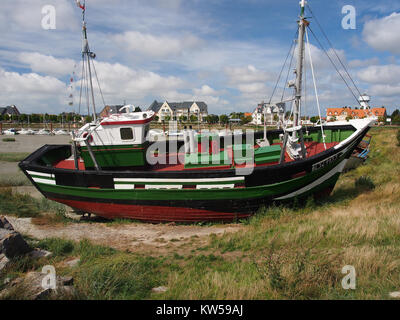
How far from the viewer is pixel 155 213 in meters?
9.67

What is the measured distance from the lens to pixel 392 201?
31.2 feet

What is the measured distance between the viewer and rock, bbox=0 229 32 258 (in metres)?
5.79

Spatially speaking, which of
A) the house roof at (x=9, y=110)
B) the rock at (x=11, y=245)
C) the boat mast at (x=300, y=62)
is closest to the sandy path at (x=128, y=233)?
the rock at (x=11, y=245)

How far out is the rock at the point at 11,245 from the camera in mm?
5785

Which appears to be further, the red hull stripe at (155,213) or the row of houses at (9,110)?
the row of houses at (9,110)

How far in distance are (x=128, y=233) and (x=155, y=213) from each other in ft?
3.90

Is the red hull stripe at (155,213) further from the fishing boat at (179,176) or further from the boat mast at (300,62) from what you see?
the boat mast at (300,62)

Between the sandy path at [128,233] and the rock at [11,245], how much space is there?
1.91m

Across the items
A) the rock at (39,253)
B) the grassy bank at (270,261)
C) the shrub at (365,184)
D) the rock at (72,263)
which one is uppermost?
the shrub at (365,184)

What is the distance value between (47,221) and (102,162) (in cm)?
309

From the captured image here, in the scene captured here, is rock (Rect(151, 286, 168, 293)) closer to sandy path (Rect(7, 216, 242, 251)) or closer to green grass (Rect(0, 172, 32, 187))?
sandy path (Rect(7, 216, 242, 251))
